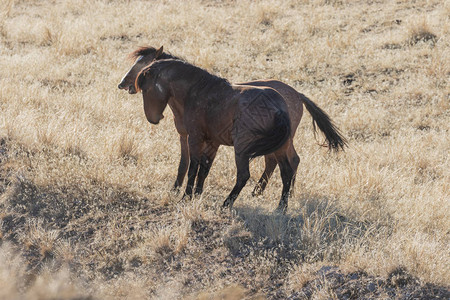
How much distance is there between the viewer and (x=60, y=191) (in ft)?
19.8

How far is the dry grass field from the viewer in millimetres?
4738

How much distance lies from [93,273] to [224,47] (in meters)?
7.58

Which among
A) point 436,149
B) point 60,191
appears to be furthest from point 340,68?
point 60,191

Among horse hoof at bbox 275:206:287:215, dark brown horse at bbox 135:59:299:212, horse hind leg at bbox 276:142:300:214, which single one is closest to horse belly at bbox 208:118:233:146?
dark brown horse at bbox 135:59:299:212

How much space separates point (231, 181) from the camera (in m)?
6.55

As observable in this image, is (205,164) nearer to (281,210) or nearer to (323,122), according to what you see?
(281,210)

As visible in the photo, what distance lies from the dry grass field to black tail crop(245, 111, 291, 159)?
68 cm

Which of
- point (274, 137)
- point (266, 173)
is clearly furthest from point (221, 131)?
point (266, 173)

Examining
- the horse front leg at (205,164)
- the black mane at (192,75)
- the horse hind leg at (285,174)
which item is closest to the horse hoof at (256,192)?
the horse hind leg at (285,174)

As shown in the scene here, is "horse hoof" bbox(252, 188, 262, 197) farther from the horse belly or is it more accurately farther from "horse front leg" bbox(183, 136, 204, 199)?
the horse belly

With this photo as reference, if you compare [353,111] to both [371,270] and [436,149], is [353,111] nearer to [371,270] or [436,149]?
[436,149]

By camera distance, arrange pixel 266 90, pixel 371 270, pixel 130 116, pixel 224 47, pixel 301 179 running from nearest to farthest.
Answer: pixel 371 270 → pixel 266 90 → pixel 301 179 → pixel 130 116 → pixel 224 47

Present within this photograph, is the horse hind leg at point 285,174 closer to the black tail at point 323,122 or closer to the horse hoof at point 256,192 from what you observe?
the horse hoof at point 256,192

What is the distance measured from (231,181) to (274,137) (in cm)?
151
